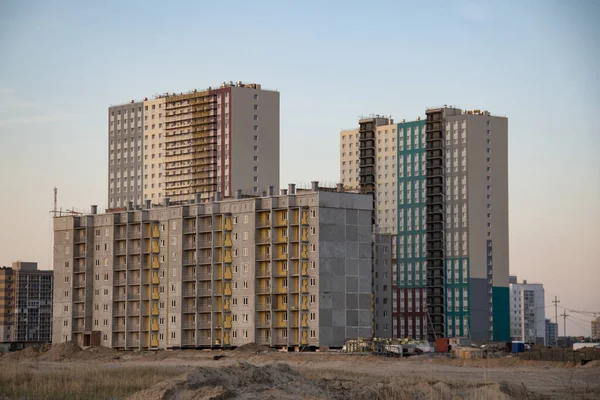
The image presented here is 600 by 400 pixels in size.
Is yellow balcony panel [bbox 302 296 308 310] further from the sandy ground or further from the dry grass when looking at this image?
the dry grass

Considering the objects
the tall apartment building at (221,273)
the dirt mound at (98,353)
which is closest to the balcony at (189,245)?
the tall apartment building at (221,273)

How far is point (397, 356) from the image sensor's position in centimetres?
12425

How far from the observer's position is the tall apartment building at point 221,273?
139 meters

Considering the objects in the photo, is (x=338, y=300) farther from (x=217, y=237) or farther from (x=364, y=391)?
(x=364, y=391)

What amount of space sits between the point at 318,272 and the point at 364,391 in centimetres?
8694

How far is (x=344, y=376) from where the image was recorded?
266 ft

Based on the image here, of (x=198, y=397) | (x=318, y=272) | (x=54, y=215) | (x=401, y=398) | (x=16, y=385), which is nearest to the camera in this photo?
(x=198, y=397)

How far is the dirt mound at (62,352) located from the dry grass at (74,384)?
57.2 metres

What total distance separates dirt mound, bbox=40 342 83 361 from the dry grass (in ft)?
188

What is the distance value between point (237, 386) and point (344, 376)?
32.3 m

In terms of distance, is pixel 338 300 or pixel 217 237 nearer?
pixel 338 300

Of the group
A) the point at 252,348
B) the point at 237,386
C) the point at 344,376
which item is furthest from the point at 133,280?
the point at 237,386

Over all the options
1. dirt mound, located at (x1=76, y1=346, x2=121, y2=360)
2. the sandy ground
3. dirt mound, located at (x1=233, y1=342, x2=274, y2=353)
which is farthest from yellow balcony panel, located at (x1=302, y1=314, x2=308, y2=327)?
dirt mound, located at (x1=76, y1=346, x2=121, y2=360)

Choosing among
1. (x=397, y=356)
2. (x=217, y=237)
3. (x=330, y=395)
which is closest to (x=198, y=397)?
(x=330, y=395)
